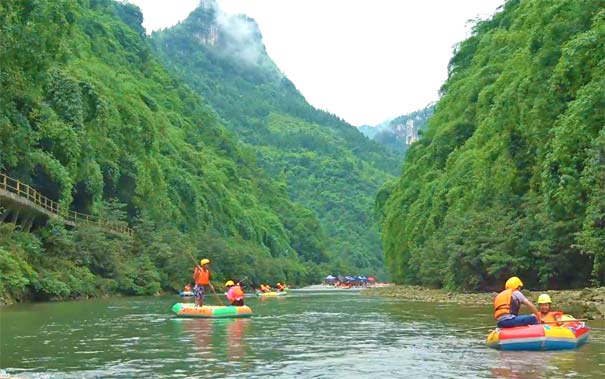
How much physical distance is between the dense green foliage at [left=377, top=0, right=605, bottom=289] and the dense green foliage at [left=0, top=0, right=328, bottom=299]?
20197 mm

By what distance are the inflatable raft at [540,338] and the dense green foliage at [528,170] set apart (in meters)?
13.1

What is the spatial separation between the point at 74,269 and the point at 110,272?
17.8 feet

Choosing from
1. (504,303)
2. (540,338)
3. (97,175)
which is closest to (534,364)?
(540,338)

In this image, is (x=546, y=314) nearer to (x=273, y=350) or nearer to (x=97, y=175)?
(x=273, y=350)

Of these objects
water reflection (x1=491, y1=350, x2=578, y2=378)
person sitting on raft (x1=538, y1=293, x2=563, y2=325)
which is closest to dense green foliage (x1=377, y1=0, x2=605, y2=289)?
person sitting on raft (x1=538, y1=293, x2=563, y2=325)

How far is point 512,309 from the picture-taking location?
1697cm

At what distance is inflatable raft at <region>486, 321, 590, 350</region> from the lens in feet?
52.7

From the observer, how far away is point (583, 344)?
16703 millimetres

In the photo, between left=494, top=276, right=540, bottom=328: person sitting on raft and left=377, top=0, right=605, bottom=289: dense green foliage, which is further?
left=377, top=0, right=605, bottom=289: dense green foliage

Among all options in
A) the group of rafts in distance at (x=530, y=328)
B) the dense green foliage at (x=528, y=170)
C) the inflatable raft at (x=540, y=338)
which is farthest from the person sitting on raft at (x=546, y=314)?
the dense green foliage at (x=528, y=170)

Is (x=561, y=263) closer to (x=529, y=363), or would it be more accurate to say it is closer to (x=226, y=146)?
(x=529, y=363)

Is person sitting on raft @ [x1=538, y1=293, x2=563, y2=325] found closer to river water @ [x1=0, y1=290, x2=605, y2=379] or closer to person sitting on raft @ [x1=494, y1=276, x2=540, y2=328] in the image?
person sitting on raft @ [x1=494, y1=276, x2=540, y2=328]

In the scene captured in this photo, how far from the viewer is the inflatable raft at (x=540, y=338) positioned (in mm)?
16062

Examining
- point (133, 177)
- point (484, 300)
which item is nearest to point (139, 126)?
point (133, 177)
